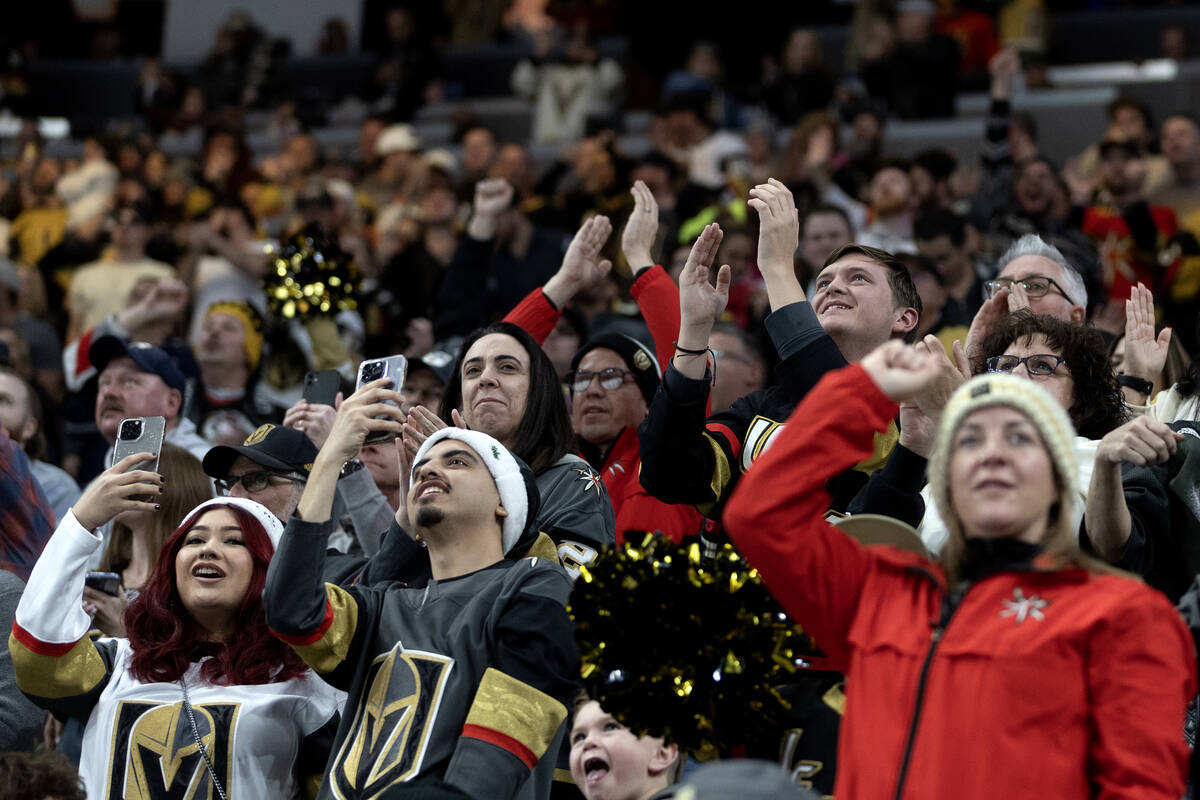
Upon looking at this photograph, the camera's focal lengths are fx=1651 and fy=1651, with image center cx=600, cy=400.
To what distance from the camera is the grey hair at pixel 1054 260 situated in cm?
566

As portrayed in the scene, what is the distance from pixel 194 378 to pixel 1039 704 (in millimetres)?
5373

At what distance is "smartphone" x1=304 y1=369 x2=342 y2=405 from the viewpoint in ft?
18.7

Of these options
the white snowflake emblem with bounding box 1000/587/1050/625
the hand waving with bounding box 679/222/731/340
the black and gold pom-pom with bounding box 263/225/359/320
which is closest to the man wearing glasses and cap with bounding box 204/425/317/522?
the black and gold pom-pom with bounding box 263/225/359/320

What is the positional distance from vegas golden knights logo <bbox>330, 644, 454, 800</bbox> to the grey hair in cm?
274

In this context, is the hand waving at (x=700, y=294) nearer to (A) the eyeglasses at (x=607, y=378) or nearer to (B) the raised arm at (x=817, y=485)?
(B) the raised arm at (x=817, y=485)

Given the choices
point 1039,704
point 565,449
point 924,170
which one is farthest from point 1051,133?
point 1039,704

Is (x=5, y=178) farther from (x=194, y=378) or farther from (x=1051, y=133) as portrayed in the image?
(x=1051, y=133)

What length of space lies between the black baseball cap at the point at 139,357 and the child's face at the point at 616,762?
120 inches

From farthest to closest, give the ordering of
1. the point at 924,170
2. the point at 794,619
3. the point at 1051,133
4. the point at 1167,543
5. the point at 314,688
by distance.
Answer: the point at 1051,133, the point at 924,170, the point at 314,688, the point at 1167,543, the point at 794,619

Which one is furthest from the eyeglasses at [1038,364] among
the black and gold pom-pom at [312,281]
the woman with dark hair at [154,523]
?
the black and gold pom-pom at [312,281]

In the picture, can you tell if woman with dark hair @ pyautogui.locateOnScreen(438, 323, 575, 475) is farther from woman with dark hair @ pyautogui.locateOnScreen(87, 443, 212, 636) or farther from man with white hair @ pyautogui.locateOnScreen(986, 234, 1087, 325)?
man with white hair @ pyautogui.locateOnScreen(986, 234, 1087, 325)

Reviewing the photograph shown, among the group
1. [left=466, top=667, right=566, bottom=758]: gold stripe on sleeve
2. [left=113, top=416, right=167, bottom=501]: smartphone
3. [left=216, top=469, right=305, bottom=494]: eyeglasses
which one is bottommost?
[left=466, top=667, right=566, bottom=758]: gold stripe on sleeve

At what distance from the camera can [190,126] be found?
16.6 metres

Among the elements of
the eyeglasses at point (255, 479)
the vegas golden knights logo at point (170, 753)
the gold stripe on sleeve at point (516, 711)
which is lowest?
the vegas golden knights logo at point (170, 753)
